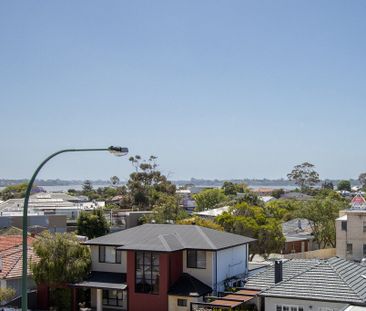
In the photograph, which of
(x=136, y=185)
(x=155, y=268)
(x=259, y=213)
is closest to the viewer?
(x=155, y=268)

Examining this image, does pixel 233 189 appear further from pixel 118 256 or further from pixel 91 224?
pixel 118 256

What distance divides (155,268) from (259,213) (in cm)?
2514

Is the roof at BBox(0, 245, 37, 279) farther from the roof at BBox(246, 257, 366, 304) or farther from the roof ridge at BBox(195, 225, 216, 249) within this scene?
the roof at BBox(246, 257, 366, 304)

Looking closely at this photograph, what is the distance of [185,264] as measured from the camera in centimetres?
3659

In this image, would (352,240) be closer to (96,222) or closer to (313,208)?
(313,208)

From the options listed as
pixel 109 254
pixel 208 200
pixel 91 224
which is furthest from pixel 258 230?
pixel 208 200

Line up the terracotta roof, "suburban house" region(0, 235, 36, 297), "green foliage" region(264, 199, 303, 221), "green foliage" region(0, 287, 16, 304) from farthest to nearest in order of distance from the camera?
"green foliage" region(264, 199, 303, 221) < the terracotta roof < "suburban house" region(0, 235, 36, 297) < "green foliage" region(0, 287, 16, 304)

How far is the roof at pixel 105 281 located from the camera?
36.0m

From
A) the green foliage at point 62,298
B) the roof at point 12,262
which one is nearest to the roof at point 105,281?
the green foliage at point 62,298

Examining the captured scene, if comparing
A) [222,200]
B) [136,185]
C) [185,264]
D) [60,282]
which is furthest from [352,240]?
[222,200]

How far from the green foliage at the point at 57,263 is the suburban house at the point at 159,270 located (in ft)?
2.96

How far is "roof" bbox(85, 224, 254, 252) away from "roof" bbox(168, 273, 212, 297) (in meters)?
1.96

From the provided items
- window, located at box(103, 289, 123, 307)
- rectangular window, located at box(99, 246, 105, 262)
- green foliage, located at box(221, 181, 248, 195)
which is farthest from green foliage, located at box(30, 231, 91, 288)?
green foliage, located at box(221, 181, 248, 195)

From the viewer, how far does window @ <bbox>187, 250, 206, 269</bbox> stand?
3613 centimetres
